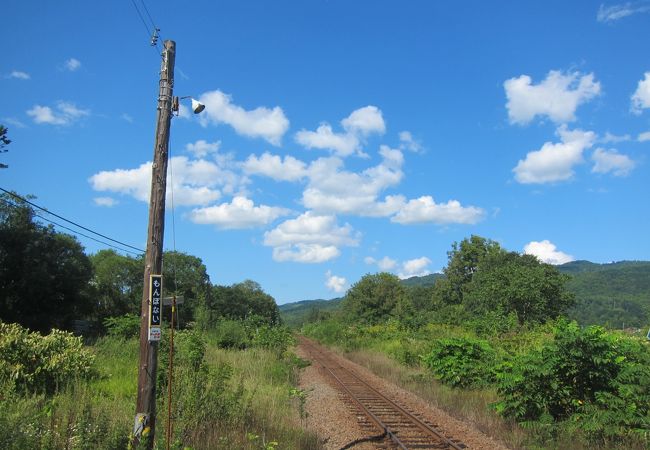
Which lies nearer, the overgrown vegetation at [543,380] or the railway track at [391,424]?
the overgrown vegetation at [543,380]

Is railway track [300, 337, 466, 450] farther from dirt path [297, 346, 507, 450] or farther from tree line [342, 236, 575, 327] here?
tree line [342, 236, 575, 327]

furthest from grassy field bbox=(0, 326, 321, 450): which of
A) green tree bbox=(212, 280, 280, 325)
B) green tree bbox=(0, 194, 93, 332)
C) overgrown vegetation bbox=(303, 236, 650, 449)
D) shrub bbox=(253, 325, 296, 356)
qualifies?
green tree bbox=(212, 280, 280, 325)

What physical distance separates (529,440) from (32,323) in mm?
36592

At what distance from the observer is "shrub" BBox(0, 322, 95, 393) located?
1092 centimetres

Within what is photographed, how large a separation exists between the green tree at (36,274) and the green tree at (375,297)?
42358 millimetres

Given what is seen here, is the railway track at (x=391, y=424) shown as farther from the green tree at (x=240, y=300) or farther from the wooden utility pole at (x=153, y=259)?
the green tree at (x=240, y=300)

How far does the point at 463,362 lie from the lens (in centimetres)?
1689

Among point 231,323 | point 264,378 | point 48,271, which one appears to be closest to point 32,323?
point 48,271

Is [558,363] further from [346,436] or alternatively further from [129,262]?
[129,262]

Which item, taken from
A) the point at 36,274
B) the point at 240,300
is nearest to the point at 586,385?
the point at 36,274

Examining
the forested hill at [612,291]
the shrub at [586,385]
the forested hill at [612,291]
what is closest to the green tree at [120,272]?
the forested hill at [612,291]

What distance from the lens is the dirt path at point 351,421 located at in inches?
416

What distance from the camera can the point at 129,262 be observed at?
7475cm

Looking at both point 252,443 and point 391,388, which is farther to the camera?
point 391,388
